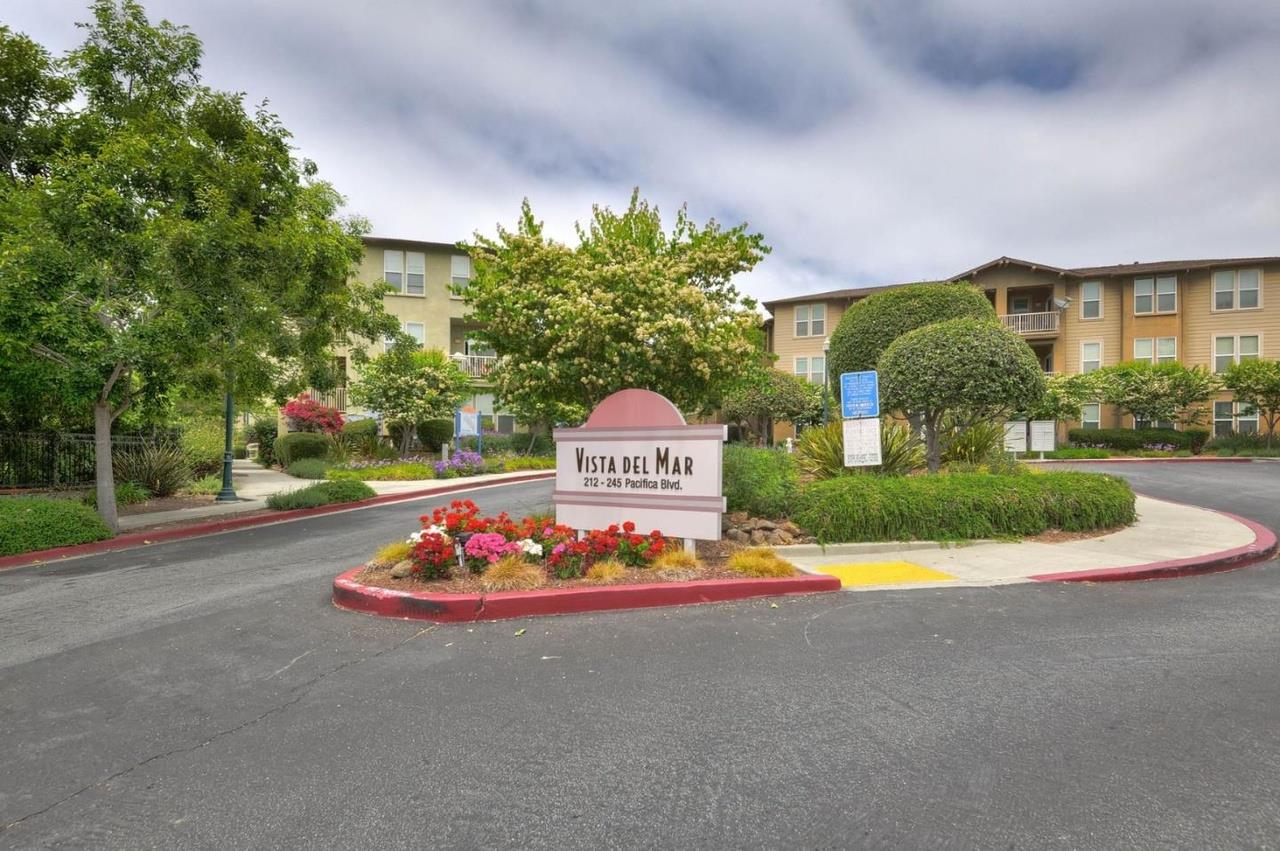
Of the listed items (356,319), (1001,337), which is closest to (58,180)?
(356,319)

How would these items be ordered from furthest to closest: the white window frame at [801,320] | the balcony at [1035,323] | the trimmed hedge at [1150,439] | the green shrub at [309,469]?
the white window frame at [801,320] → the balcony at [1035,323] → the trimmed hedge at [1150,439] → the green shrub at [309,469]

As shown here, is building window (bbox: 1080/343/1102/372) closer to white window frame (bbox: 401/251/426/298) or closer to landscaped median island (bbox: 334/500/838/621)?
white window frame (bbox: 401/251/426/298)

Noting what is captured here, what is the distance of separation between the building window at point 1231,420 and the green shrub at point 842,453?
94.9ft

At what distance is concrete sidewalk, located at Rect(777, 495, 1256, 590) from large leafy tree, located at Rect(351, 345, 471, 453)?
21.0 metres

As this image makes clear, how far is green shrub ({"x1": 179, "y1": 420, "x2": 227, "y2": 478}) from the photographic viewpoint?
65.7 ft

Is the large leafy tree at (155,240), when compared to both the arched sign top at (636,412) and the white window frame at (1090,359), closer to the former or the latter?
the arched sign top at (636,412)

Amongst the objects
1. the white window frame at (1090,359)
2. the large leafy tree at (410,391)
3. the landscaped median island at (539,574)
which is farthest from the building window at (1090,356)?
the landscaped median island at (539,574)

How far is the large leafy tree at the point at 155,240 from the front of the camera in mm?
9445

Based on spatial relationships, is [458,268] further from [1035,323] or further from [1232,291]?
[1232,291]

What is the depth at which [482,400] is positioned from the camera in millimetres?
35688

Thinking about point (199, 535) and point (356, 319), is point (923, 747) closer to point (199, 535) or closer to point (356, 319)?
point (199, 535)

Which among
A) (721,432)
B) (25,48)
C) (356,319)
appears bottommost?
(721,432)

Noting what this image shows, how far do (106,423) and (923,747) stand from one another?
12.7 metres

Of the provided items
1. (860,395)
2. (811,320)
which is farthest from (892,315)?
(811,320)
